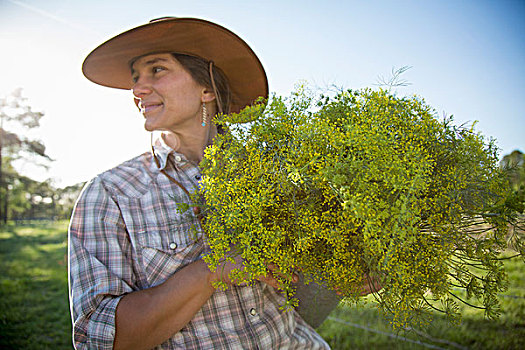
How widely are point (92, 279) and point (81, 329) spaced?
207 millimetres

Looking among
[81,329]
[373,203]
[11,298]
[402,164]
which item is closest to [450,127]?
[402,164]

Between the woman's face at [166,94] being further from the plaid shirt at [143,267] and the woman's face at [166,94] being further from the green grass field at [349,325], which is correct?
the green grass field at [349,325]

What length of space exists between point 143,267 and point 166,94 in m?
0.95

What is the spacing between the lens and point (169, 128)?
196 cm

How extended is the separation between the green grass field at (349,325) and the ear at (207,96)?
142cm

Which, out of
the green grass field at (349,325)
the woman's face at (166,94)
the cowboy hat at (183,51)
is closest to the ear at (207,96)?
the woman's face at (166,94)

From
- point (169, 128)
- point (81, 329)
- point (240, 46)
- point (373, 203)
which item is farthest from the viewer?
point (240, 46)

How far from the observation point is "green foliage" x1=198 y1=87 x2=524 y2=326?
1.07 meters

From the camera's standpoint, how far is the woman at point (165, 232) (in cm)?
145

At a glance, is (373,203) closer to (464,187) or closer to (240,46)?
(464,187)

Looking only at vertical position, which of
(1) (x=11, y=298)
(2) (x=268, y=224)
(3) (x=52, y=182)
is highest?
(3) (x=52, y=182)

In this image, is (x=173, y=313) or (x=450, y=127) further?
(x=173, y=313)

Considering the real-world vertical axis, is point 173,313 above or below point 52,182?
below

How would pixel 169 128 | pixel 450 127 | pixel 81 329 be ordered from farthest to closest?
pixel 169 128 → pixel 81 329 → pixel 450 127
